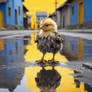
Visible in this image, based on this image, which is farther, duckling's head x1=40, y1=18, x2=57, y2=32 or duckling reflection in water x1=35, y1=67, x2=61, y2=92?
duckling's head x1=40, y1=18, x2=57, y2=32

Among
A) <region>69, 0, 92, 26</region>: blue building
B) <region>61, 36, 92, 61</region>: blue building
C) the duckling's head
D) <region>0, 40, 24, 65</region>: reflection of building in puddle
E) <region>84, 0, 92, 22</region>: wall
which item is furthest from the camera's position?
<region>69, 0, 92, 26</region>: blue building

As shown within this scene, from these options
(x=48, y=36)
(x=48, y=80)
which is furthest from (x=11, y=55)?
(x=48, y=80)

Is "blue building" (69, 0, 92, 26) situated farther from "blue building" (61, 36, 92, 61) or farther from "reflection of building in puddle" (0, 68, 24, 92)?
"reflection of building in puddle" (0, 68, 24, 92)

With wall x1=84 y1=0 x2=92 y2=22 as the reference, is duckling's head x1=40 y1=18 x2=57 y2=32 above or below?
below

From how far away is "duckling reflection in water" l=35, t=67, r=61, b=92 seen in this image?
238 centimetres

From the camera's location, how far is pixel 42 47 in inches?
164

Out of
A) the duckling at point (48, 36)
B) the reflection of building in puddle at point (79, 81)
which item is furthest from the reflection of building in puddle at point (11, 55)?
the reflection of building in puddle at point (79, 81)

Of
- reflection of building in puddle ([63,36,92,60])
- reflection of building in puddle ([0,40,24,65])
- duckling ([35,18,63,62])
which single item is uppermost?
duckling ([35,18,63,62])

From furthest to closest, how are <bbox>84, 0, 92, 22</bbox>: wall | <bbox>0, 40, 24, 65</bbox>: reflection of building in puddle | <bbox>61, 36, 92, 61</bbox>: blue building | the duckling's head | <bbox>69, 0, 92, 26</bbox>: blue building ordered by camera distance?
<bbox>69, 0, 92, 26</bbox>: blue building < <bbox>84, 0, 92, 22</bbox>: wall < <bbox>61, 36, 92, 61</bbox>: blue building < <bbox>0, 40, 24, 65</bbox>: reflection of building in puddle < the duckling's head

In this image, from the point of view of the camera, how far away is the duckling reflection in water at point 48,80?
2.38 m

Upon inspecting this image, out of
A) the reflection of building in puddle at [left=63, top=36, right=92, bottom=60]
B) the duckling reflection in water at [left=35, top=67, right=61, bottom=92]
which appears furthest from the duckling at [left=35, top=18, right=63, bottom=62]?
the reflection of building in puddle at [left=63, top=36, right=92, bottom=60]

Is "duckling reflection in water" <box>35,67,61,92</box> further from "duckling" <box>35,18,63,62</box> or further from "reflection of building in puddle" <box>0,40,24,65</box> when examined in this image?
"reflection of building in puddle" <box>0,40,24,65</box>

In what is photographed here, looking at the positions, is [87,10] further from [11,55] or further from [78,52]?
[11,55]

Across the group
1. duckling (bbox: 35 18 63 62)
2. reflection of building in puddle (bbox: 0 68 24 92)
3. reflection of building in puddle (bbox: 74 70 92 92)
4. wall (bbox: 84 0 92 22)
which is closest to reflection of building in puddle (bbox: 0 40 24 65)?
duckling (bbox: 35 18 63 62)
